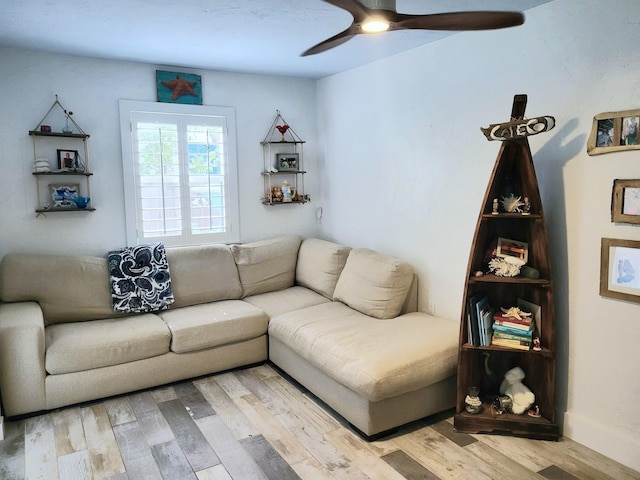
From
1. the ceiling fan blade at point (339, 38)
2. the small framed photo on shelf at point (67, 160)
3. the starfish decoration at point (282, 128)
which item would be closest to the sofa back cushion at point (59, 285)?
the small framed photo on shelf at point (67, 160)

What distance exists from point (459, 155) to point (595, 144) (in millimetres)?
908

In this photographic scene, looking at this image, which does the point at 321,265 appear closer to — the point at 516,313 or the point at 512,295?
the point at 512,295

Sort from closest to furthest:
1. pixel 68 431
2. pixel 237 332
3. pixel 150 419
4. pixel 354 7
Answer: pixel 354 7
pixel 68 431
pixel 150 419
pixel 237 332

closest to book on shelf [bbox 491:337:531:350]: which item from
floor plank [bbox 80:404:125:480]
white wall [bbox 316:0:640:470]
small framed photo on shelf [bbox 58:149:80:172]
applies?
white wall [bbox 316:0:640:470]

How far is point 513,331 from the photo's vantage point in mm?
2666

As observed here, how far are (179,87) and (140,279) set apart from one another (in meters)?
1.64

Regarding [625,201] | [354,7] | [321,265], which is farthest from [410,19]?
[321,265]

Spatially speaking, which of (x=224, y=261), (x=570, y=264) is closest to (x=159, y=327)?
(x=224, y=261)

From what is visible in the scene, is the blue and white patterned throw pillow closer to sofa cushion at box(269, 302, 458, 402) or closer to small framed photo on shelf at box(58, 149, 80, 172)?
small framed photo on shelf at box(58, 149, 80, 172)

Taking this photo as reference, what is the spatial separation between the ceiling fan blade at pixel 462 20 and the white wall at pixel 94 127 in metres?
2.63

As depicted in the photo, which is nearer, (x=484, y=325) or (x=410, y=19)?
(x=410, y=19)

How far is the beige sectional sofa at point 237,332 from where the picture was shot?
2.77 meters

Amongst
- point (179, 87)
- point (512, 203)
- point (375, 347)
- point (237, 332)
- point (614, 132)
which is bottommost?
point (237, 332)

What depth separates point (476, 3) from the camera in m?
2.55
